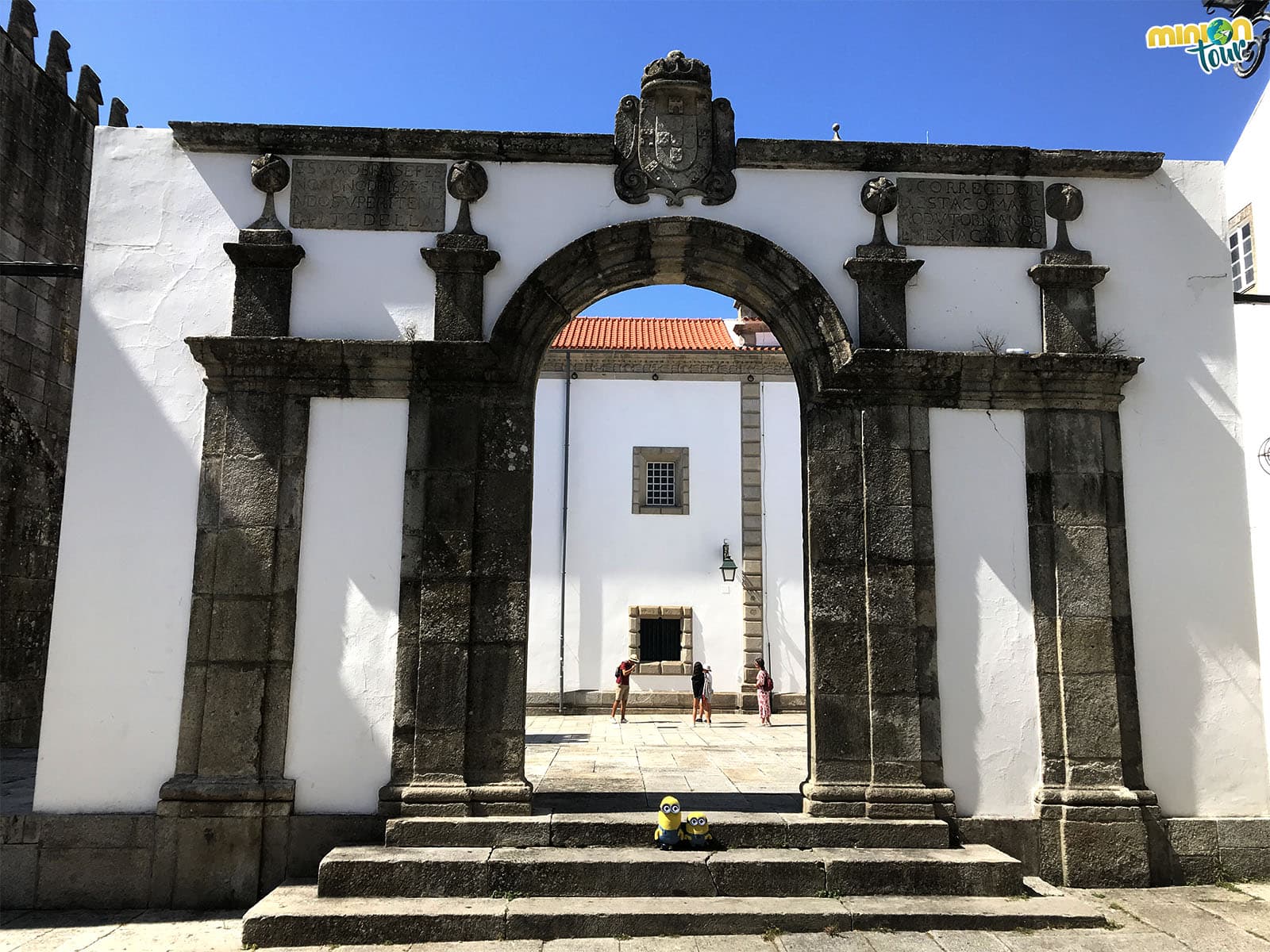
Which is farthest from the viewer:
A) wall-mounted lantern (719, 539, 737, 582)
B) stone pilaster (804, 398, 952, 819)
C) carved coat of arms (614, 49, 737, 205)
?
wall-mounted lantern (719, 539, 737, 582)

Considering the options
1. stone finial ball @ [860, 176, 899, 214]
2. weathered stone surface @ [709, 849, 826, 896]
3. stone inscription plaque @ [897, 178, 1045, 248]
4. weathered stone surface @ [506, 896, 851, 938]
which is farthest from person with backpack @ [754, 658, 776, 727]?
stone finial ball @ [860, 176, 899, 214]

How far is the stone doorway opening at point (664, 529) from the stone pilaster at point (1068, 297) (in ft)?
33.2

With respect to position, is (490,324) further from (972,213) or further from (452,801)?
(972,213)

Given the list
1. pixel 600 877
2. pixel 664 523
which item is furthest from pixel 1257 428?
pixel 664 523

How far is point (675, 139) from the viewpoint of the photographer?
20.9 feet

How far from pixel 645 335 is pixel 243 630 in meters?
14.2

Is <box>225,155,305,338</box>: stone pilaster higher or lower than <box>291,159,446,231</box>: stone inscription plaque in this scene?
lower

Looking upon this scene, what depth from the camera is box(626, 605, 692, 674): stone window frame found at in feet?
54.9

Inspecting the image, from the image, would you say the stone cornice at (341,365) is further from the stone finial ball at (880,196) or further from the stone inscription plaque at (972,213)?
the stone inscription plaque at (972,213)

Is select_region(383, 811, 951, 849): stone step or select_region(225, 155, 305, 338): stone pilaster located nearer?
select_region(383, 811, 951, 849): stone step

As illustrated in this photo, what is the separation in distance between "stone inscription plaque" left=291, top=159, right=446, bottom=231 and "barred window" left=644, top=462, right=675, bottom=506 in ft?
37.5

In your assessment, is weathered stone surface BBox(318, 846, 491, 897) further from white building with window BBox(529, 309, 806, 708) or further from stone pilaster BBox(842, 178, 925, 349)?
white building with window BBox(529, 309, 806, 708)

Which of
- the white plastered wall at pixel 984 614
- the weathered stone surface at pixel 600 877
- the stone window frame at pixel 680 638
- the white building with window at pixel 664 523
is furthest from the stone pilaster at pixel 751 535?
the weathered stone surface at pixel 600 877

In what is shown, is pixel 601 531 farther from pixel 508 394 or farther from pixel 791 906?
pixel 791 906
